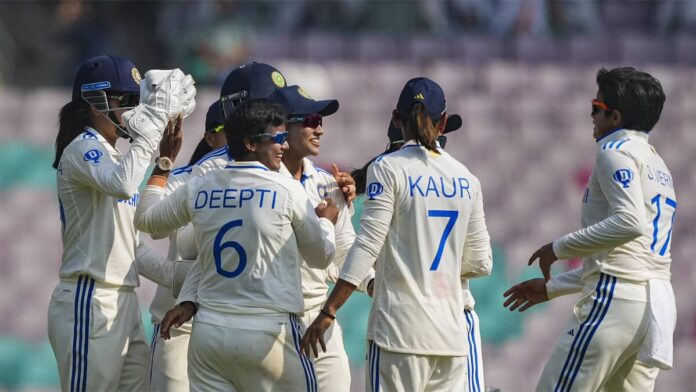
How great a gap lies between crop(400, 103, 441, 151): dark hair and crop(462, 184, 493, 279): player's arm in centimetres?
30

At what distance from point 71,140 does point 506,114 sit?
5998 mm

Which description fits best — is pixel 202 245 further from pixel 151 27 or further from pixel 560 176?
pixel 151 27

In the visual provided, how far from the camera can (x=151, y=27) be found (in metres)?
12.7

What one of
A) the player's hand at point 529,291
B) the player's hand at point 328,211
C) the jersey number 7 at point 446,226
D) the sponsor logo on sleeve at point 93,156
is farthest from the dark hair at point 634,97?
the sponsor logo on sleeve at point 93,156

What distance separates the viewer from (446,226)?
203 inches

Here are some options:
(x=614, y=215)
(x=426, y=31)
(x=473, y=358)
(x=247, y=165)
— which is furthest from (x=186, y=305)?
(x=426, y=31)

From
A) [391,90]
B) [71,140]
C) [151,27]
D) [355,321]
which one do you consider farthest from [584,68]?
[71,140]

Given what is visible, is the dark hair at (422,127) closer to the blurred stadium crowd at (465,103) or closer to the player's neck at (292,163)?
the player's neck at (292,163)

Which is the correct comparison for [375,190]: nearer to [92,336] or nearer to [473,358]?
[473,358]

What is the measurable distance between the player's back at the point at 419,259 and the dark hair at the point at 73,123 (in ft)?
4.43

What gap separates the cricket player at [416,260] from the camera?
508 centimetres

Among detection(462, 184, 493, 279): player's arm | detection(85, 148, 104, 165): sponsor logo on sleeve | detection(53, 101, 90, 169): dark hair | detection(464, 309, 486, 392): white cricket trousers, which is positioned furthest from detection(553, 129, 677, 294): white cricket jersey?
detection(53, 101, 90, 169): dark hair

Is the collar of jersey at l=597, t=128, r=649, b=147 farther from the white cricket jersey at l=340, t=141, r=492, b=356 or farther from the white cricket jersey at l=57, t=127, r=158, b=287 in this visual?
the white cricket jersey at l=57, t=127, r=158, b=287

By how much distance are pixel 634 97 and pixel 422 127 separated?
113cm
